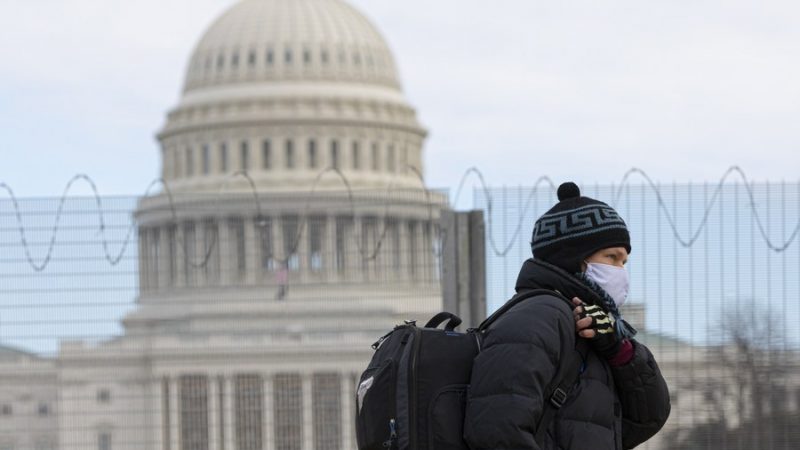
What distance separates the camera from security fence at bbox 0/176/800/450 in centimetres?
1165

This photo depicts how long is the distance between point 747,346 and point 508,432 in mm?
6603

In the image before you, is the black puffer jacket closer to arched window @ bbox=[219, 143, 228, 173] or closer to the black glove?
the black glove

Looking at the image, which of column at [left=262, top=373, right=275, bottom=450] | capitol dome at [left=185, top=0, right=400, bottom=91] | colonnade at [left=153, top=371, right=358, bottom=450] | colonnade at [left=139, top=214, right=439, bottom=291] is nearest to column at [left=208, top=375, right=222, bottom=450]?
colonnade at [left=153, top=371, right=358, bottom=450]

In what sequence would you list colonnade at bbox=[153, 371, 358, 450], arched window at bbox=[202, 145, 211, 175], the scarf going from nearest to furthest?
the scarf, colonnade at bbox=[153, 371, 358, 450], arched window at bbox=[202, 145, 211, 175]

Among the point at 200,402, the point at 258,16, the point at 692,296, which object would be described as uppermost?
the point at 258,16

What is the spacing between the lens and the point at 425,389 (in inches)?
213

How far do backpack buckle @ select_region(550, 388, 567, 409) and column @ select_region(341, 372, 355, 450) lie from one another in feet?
24.6

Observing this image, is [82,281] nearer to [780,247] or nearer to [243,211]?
[243,211]

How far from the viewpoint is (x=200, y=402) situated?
13.9m

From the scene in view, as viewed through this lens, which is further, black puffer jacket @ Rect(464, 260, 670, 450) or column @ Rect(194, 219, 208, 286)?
column @ Rect(194, 219, 208, 286)

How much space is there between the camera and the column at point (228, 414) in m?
12.8

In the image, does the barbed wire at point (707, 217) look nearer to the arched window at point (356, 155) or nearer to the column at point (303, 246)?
the column at point (303, 246)

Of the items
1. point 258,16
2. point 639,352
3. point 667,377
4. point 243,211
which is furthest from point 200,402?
point 258,16

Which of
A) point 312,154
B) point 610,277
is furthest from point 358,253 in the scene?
point 312,154
